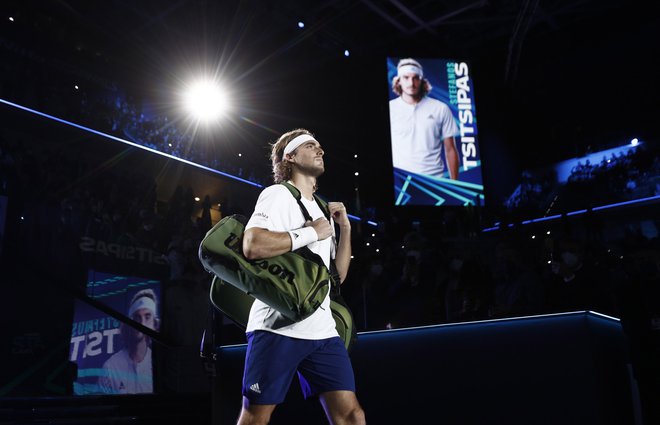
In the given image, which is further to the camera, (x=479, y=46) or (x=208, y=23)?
(x=479, y=46)

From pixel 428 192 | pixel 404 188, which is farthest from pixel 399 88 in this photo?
pixel 428 192

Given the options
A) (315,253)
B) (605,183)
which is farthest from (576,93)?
(315,253)

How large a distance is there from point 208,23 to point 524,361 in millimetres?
11426

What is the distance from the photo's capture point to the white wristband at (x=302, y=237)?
2143 millimetres

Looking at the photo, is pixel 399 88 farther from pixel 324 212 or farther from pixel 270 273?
pixel 270 273

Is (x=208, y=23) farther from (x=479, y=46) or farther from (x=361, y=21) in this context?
(x=479, y=46)

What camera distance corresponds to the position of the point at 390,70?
1336 centimetres

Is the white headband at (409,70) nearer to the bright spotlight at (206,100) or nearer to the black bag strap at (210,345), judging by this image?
the bright spotlight at (206,100)

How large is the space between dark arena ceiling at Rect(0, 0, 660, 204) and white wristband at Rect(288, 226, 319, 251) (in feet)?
32.6

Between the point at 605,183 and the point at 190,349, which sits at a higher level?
the point at 605,183

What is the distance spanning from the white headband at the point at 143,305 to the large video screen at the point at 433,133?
667cm

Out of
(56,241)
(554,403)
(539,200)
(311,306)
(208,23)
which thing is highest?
(208,23)

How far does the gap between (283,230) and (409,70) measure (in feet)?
38.8

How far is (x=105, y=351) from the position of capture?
6484 mm
